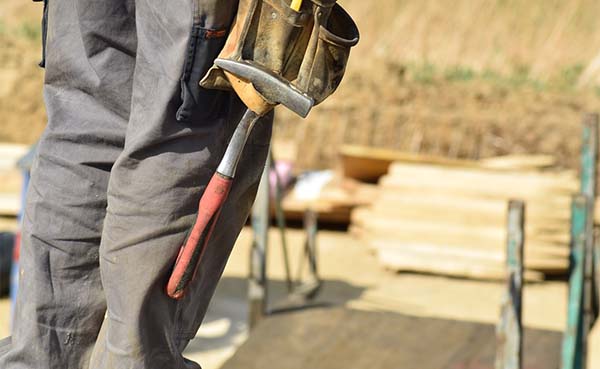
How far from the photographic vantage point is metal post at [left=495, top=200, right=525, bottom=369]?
372 cm

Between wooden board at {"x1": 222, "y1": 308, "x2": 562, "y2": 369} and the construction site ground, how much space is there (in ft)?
5.80

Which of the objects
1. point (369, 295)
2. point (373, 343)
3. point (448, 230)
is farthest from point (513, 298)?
point (448, 230)

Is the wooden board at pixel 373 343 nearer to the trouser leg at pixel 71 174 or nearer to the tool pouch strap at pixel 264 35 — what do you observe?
the trouser leg at pixel 71 174

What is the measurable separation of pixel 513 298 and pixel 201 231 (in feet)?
6.06

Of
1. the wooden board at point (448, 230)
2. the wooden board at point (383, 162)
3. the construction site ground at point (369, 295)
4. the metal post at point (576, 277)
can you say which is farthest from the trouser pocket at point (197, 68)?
the wooden board at point (383, 162)

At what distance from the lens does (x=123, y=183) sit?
7.52ft

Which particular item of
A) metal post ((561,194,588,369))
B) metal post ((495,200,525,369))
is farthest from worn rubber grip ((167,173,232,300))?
metal post ((561,194,588,369))

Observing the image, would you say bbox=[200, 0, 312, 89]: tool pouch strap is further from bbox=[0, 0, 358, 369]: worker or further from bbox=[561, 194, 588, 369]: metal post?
bbox=[561, 194, 588, 369]: metal post

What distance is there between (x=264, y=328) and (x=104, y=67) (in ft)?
8.72

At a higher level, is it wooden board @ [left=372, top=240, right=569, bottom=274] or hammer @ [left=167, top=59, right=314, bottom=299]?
hammer @ [left=167, top=59, right=314, bottom=299]

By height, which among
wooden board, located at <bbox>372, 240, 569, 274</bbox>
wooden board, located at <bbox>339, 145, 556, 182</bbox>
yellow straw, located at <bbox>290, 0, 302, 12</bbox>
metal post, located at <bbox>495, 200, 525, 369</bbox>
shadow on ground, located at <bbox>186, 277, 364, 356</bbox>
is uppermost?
yellow straw, located at <bbox>290, 0, 302, 12</bbox>

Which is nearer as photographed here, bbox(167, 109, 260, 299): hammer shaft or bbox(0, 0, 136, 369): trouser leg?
bbox(167, 109, 260, 299): hammer shaft

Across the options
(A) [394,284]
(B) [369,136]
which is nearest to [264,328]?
(A) [394,284]

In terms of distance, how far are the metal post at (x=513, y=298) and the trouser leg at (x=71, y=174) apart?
180 centimetres
